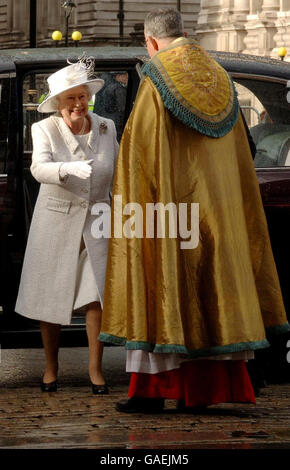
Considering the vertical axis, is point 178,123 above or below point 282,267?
above

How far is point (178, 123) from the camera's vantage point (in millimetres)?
7113

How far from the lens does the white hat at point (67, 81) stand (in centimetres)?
768

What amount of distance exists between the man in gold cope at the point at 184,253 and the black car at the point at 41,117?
98 centimetres

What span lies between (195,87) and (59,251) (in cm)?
127

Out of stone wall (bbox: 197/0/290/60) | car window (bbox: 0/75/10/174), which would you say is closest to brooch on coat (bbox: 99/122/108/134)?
car window (bbox: 0/75/10/174)

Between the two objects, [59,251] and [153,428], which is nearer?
[153,428]

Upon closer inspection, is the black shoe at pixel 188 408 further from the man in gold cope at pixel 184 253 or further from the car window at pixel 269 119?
the car window at pixel 269 119

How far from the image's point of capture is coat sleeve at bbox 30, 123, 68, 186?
7.52 metres

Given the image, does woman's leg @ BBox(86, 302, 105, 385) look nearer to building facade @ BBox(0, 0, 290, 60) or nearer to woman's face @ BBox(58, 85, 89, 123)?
woman's face @ BBox(58, 85, 89, 123)

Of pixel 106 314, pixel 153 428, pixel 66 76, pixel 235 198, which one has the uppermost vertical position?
pixel 66 76

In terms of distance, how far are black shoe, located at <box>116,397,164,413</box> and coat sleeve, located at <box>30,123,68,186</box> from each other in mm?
1146
